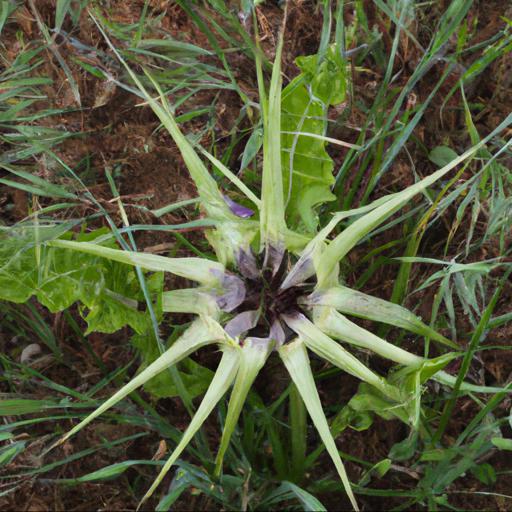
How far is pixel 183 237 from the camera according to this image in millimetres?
1279

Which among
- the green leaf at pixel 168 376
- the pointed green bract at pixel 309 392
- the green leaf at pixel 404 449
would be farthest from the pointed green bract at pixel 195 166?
the green leaf at pixel 404 449

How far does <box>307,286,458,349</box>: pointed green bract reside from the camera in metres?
0.88

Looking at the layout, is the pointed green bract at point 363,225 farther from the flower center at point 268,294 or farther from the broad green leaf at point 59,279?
the broad green leaf at point 59,279

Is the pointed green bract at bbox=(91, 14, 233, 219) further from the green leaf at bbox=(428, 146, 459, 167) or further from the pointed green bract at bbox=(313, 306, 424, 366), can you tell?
the green leaf at bbox=(428, 146, 459, 167)

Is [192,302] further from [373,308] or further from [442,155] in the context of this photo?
[442,155]

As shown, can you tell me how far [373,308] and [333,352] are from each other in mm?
85

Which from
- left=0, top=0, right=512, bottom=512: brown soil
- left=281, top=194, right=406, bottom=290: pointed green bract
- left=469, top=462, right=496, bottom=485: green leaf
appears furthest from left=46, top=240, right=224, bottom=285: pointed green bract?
left=469, top=462, right=496, bottom=485: green leaf

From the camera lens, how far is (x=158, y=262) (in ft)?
2.94

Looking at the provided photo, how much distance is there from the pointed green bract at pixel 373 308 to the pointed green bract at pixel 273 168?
4.2 inches

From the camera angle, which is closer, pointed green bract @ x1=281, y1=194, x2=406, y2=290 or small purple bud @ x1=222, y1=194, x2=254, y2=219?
pointed green bract @ x1=281, y1=194, x2=406, y2=290

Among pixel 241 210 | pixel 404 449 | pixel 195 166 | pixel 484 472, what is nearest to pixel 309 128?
pixel 241 210

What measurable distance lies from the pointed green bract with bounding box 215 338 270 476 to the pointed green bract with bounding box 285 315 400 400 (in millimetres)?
55

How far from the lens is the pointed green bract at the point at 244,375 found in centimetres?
86

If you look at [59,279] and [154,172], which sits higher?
[154,172]
